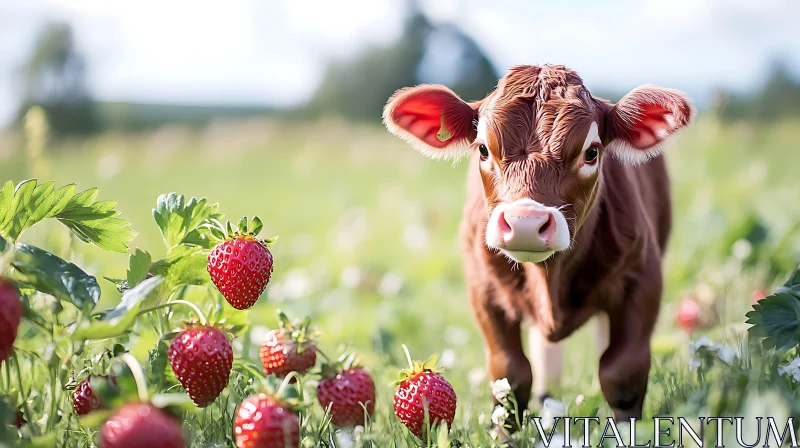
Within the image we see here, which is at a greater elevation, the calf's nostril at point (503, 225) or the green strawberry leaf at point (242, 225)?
the green strawberry leaf at point (242, 225)

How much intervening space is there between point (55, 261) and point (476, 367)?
256 centimetres

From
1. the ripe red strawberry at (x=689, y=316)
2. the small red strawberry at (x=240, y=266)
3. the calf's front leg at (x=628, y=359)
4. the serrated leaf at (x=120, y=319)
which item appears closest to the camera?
the serrated leaf at (x=120, y=319)

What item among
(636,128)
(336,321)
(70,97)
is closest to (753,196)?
(336,321)

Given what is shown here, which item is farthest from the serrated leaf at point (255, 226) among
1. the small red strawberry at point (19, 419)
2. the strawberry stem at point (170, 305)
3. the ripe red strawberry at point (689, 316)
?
the ripe red strawberry at point (689, 316)

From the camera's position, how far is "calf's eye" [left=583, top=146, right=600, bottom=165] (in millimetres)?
2303

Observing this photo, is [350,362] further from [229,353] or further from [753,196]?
[753,196]

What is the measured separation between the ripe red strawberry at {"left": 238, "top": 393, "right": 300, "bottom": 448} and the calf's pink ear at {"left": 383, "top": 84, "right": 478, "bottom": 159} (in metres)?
1.16

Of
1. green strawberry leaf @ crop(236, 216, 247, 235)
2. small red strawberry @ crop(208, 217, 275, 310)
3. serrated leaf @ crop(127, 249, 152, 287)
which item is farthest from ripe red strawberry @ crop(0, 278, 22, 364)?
green strawberry leaf @ crop(236, 216, 247, 235)

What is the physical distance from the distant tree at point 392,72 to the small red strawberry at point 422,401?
91.9 feet

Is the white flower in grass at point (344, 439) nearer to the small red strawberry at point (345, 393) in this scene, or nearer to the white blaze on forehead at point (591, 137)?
the small red strawberry at point (345, 393)

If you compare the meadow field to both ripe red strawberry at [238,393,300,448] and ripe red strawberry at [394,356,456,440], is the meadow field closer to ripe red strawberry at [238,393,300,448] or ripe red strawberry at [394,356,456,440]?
ripe red strawberry at [394,356,456,440]

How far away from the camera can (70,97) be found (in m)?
30.2

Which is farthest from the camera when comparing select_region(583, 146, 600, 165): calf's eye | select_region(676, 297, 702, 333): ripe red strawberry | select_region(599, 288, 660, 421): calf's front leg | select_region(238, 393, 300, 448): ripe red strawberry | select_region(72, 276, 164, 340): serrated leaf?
select_region(676, 297, 702, 333): ripe red strawberry

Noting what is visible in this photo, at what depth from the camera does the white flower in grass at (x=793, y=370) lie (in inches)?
Answer: 82.7
